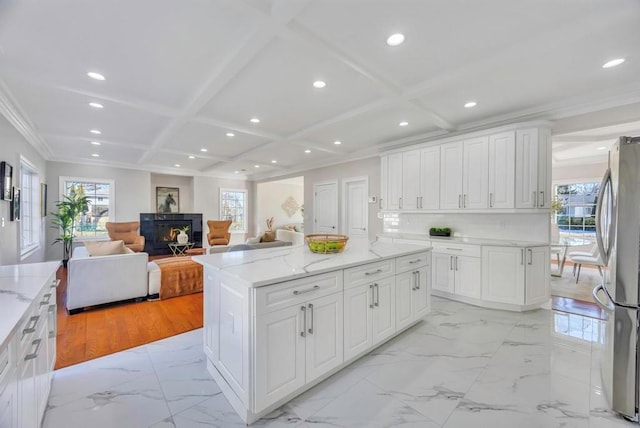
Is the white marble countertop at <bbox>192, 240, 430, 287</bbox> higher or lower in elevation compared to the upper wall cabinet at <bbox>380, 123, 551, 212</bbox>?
lower

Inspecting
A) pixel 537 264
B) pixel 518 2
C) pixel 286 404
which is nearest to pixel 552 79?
pixel 518 2

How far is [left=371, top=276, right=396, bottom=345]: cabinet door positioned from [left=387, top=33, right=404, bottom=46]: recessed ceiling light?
6.41 ft

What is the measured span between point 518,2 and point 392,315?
98.8 inches

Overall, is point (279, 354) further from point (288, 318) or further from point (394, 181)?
point (394, 181)

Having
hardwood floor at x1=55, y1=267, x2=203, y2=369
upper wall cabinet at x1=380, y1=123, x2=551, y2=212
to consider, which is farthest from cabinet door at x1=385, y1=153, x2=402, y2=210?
Answer: hardwood floor at x1=55, y1=267, x2=203, y2=369

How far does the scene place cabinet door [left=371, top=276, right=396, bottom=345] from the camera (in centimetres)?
234

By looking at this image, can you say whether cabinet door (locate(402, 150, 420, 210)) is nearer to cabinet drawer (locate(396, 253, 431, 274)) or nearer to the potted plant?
cabinet drawer (locate(396, 253, 431, 274))

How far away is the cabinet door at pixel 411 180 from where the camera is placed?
4609mm

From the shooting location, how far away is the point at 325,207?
704 centimetres

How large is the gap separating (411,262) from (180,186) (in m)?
8.39

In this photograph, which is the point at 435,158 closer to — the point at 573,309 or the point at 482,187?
the point at 482,187

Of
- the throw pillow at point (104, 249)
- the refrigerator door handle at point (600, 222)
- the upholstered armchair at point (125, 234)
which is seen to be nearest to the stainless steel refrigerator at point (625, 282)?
the refrigerator door handle at point (600, 222)

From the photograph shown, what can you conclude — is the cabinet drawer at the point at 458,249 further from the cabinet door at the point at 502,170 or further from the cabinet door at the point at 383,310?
the cabinet door at the point at 383,310

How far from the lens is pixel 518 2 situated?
68.9 inches
